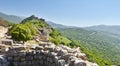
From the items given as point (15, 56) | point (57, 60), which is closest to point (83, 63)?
point (57, 60)

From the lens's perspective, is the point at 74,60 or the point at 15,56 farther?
the point at 15,56

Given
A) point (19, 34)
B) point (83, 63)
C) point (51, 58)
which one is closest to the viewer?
point (83, 63)

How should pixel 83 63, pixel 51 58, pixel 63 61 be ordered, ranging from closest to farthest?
pixel 83 63 → pixel 63 61 → pixel 51 58

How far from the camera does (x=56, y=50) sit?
17.2 m

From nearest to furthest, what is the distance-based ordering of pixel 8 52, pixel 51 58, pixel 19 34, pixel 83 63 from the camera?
pixel 83 63 → pixel 51 58 → pixel 8 52 → pixel 19 34

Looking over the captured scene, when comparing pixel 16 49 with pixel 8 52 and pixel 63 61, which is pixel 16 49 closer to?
pixel 8 52

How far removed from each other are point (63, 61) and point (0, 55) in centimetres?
405

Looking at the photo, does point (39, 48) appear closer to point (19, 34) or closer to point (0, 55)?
point (0, 55)

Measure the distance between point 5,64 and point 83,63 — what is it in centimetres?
520

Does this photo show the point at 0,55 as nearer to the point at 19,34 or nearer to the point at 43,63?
the point at 43,63

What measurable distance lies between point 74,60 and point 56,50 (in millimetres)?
2901

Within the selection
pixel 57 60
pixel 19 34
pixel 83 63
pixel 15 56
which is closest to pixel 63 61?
pixel 57 60

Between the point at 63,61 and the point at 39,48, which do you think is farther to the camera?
the point at 39,48

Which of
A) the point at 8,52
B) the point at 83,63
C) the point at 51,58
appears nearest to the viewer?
the point at 83,63
